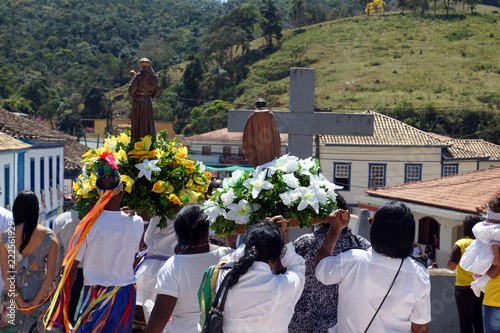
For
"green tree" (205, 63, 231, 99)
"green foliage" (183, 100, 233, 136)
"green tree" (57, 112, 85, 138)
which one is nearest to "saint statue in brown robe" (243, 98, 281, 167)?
"green foliage" (183, 100, 233, 136)

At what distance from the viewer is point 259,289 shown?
117 inches

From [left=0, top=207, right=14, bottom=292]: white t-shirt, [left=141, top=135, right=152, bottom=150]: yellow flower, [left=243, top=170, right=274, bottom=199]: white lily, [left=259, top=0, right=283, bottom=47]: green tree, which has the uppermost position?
[left=259, top=0, right=283, bottom=47]: green tree

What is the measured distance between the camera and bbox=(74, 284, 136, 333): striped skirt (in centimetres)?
398

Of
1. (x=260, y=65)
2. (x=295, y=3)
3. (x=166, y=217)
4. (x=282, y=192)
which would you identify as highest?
(x=295, y=3)

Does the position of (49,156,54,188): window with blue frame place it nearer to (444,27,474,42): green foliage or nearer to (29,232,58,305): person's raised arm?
(29,232,58,305): person's raised arm

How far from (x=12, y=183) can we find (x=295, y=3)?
276ft

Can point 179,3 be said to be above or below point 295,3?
above

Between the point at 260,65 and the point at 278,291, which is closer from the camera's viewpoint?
the point at 278,291

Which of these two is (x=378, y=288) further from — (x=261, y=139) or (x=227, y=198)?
(x=261, y=139)

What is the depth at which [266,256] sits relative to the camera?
3.05 meters

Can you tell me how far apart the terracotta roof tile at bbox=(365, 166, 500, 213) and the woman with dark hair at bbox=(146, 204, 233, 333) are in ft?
37.4

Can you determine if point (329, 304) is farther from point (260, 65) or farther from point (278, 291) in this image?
point (260, 65)

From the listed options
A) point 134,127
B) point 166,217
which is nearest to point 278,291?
point 166,217

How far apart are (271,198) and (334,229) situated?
0.41 m
